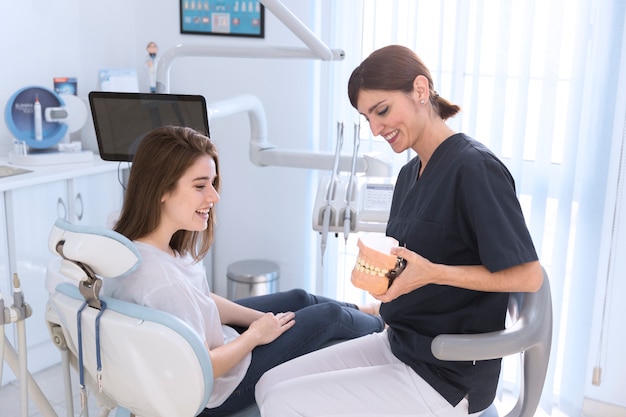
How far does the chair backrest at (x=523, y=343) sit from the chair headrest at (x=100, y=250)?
0.60 m

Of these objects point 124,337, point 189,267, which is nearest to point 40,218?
point 189,267

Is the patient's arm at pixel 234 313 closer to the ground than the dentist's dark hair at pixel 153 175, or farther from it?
closer to the ground

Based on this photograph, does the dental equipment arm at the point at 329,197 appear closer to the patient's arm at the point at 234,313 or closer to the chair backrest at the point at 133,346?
the patient's arm at the point at 234,313

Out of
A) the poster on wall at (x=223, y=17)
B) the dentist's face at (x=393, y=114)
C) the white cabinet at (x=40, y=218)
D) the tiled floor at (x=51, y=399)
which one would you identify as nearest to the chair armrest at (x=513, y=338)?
the dentist's face at (x=393, y=114)

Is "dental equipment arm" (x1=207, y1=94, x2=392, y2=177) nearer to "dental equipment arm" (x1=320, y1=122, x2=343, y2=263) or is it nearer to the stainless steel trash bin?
"dental equipment arm" (x1=320, y1=122, x2=343, y2=263)

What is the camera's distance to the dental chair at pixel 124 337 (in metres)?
1.39

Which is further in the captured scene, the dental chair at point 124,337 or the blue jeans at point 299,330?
the blue jeans at point 299,330

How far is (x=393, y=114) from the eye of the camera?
1.57m

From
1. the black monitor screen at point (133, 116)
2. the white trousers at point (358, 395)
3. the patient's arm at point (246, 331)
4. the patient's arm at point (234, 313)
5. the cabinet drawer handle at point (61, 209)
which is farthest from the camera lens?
the cabinet drawer handle at point (61, 209)

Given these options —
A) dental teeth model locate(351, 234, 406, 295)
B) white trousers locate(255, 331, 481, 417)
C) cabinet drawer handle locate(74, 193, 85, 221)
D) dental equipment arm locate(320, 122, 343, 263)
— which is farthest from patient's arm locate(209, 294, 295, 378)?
cabinet drawer handle locate(74, 193, 85, 221)

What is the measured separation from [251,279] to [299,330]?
1.20 metres

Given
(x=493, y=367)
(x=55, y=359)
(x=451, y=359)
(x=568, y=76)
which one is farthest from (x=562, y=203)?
(x=55, y=359)

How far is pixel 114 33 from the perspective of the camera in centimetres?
335

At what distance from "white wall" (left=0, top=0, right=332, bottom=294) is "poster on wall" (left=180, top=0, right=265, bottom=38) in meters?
0.03
